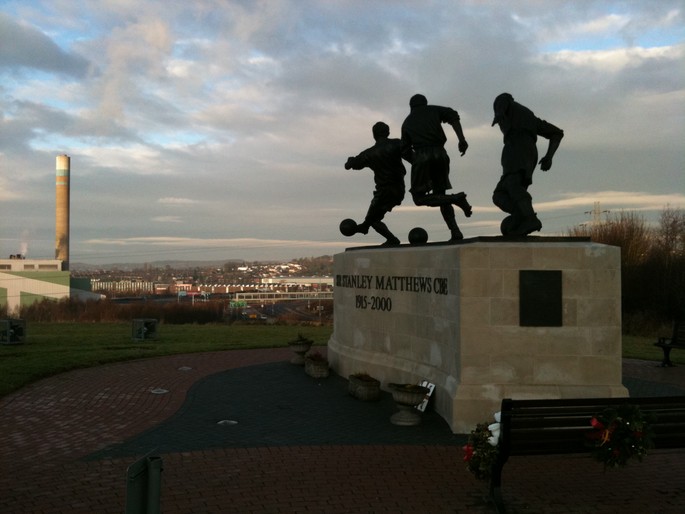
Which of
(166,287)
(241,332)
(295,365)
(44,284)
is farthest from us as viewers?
(166,287)

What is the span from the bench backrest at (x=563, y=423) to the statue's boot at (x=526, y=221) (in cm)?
333

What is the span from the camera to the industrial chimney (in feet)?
214

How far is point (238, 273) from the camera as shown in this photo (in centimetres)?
13962

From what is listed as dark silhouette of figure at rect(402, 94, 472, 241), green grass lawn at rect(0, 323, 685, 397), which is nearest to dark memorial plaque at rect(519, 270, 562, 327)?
dark silhouette of figure at rect(402, 94, 472, 241)

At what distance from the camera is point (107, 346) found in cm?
1622

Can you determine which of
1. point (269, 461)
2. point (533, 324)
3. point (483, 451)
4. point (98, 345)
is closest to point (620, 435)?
point (483, 451)

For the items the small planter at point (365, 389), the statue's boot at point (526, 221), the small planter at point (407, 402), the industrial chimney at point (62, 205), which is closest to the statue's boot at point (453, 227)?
the statue's boot at point (526, 221)

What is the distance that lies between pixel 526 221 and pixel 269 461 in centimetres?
460

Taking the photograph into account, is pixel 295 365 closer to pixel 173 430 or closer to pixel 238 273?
pixel 173 430

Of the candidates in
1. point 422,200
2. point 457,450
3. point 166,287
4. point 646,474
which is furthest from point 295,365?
point 166,287

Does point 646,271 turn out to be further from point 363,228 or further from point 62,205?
point 62,205

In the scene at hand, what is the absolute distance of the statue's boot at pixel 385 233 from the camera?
1191 centimetres

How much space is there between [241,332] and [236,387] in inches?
425

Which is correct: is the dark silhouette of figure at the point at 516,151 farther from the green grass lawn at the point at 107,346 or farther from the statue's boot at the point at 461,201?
the green grass lawn at the point at 107,346
